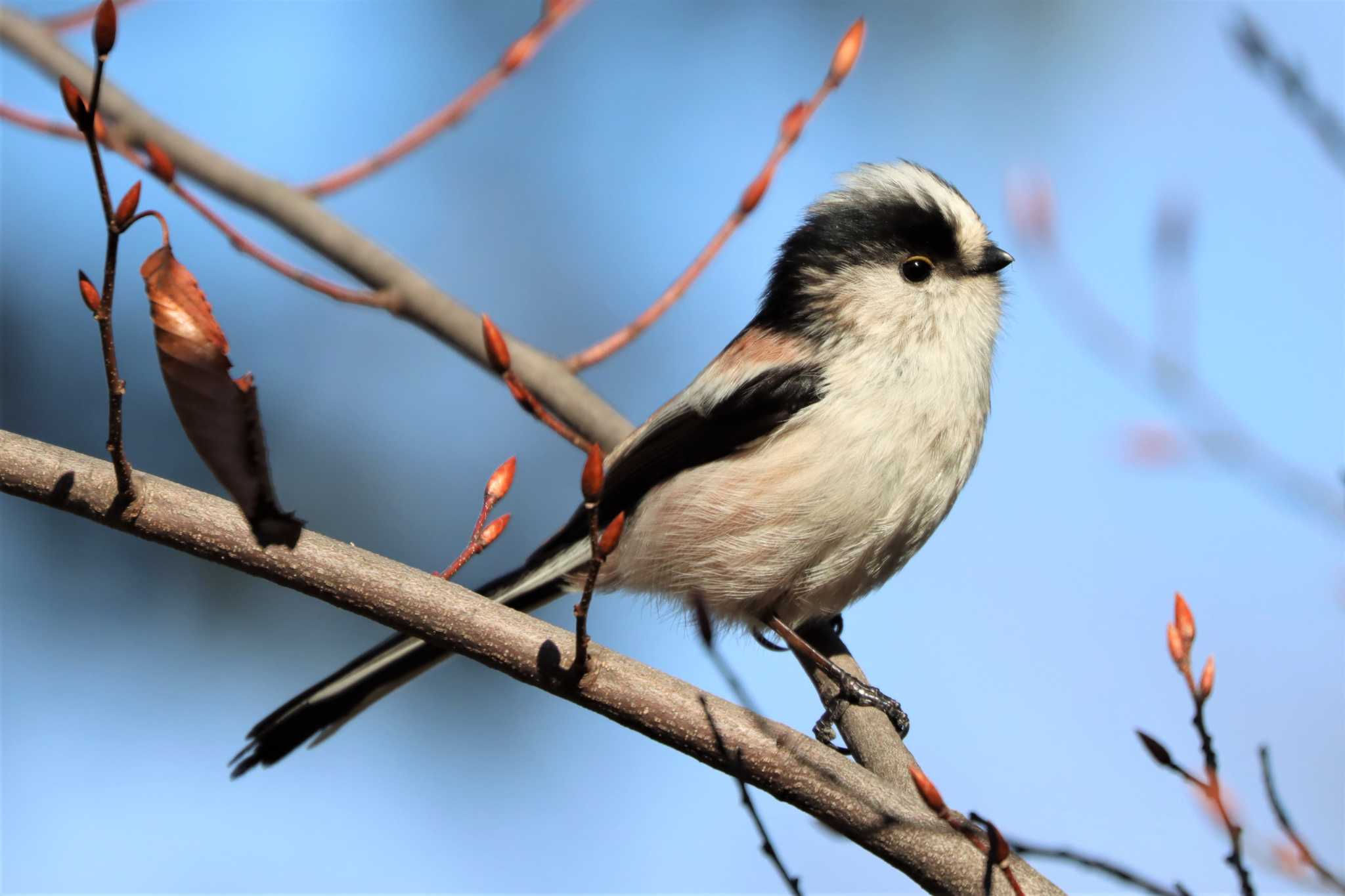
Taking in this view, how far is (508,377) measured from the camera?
298 centimetres

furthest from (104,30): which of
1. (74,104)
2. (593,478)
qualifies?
(593,478)

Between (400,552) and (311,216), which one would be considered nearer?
(311,216)

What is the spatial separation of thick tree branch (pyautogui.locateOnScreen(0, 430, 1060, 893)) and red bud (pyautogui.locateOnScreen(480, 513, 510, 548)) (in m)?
0.32

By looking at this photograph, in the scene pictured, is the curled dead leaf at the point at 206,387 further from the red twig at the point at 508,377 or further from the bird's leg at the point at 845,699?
the bird's leg at the point at 845,699

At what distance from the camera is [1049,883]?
2.16 m

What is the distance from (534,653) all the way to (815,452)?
1236 millimetres

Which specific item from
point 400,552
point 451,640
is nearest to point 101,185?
point 451,640

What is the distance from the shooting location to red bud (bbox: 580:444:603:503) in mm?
1963

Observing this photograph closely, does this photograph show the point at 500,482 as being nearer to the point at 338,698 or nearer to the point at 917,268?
the point at 338,698

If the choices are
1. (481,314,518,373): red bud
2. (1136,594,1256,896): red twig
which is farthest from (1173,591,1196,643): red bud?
(481,314,518,373): red bud

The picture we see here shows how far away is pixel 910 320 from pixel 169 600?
15.1ft

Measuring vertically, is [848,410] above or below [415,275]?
below

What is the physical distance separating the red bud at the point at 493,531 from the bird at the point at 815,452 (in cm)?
53

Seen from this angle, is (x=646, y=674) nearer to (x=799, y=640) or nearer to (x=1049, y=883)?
(x=1049, y=883)
